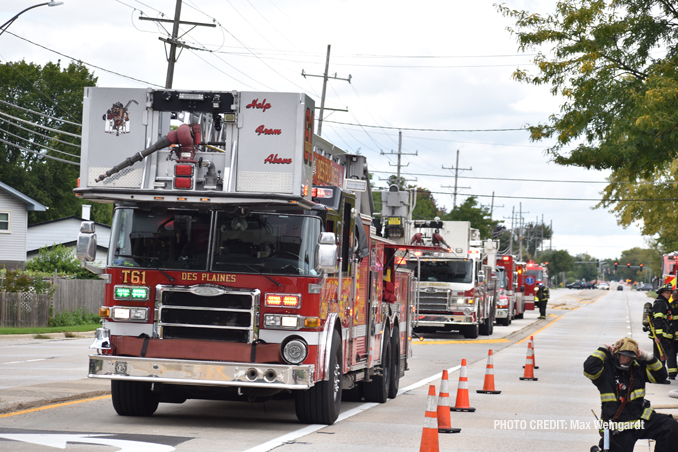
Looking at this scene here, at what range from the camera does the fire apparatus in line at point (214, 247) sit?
10.1 m

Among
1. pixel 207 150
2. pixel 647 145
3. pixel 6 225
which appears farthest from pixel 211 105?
pixel 6 225

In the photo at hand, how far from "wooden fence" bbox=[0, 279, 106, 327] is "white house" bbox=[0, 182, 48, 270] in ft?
40.3

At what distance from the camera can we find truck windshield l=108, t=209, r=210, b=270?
1053 centimetres

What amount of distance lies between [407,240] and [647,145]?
9.87 m

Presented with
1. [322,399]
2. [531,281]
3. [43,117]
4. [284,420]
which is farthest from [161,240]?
[43,117]

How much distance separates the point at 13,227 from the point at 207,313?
36827mm

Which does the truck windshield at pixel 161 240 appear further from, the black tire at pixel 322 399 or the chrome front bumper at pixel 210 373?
the black tire at pixel 322 399

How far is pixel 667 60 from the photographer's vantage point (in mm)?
19594

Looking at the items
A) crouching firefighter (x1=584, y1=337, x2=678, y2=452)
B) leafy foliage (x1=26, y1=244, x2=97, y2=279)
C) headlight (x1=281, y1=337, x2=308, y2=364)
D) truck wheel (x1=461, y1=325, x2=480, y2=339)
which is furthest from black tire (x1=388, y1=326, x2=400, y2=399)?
leafy foliage (x1=26, y1=244, x2=97, y2=279)

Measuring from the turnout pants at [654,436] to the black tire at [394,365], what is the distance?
694cm

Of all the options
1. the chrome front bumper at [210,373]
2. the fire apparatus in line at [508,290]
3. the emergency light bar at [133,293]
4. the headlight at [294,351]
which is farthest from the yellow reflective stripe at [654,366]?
the fire apparatus in line at [508,290]

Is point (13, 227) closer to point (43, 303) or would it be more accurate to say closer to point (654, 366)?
point (43, 303)

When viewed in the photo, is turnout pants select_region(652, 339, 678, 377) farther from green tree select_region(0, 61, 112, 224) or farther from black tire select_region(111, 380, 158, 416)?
green tree select_region(0, 61, 112, 224)

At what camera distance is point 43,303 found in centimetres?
2988
